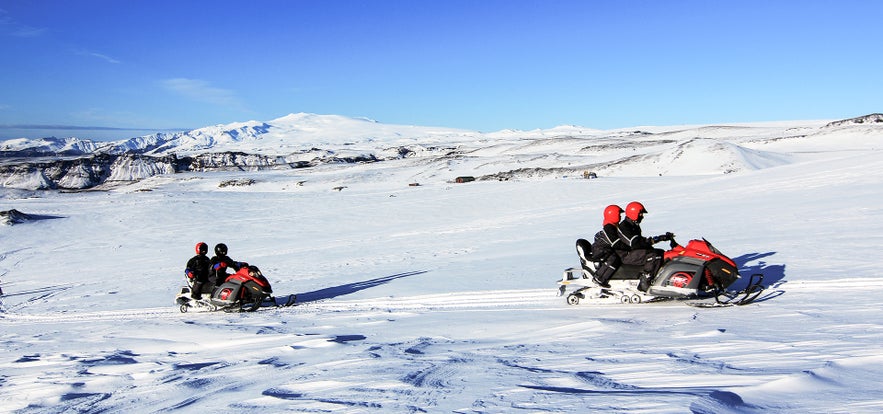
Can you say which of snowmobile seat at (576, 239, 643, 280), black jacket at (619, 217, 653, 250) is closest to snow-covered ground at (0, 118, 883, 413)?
snowmobile seat at (576, 239, 643, 280)

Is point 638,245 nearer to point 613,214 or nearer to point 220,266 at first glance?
point 613,214

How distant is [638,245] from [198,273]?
796 cm

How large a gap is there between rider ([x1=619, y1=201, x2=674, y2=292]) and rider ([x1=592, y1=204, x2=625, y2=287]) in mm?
88

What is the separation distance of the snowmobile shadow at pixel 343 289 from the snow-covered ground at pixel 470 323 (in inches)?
4.0

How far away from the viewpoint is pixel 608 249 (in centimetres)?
894

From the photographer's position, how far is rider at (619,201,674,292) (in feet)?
28.3

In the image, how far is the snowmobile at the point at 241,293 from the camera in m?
11.0

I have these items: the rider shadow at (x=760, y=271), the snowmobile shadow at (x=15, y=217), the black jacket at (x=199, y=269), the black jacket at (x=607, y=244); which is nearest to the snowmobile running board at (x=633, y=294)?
the rider shadow at (x=760, y=271)

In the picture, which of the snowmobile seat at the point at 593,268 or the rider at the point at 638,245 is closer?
the rider at the point at 638,245

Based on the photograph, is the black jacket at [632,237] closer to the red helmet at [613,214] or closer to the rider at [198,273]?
the red helmet at [613,214]

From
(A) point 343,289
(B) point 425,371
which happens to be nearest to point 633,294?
(B) point 425,371

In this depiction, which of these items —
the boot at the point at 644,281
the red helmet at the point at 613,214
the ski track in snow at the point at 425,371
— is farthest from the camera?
the red helmet at the point at 613,214

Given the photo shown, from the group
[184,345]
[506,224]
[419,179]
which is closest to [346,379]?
[184,345]

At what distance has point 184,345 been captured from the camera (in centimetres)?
753
